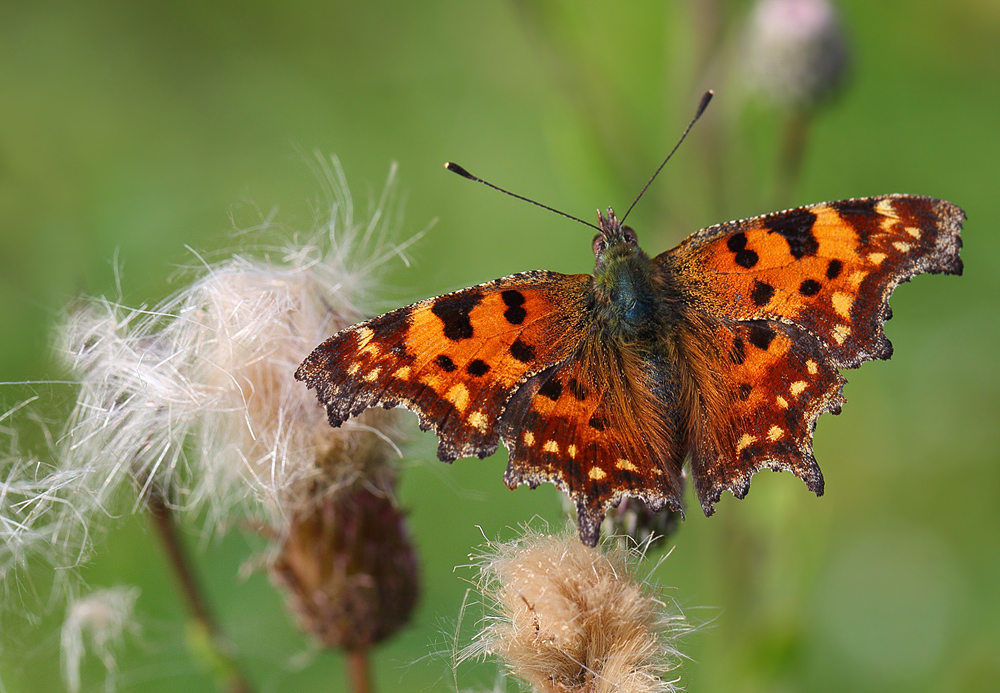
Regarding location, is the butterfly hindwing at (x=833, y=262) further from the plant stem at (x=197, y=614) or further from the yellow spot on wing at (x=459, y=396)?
the plant stem at (x=197, y=614)

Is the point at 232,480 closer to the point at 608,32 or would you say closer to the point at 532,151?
the point at 532,151

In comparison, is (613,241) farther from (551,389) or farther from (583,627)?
(583,627)

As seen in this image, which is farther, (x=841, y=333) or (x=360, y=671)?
(x=360, y=671)

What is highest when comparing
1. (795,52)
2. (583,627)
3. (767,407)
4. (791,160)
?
(795,52)

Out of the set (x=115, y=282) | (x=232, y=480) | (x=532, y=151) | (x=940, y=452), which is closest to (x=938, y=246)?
(x=232, y=480)

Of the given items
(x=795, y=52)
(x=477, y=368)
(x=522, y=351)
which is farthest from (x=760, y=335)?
(x=795, y=52)

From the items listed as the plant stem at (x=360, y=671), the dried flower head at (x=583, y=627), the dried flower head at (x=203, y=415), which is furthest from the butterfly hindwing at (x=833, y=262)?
the plant stem at (x=360, y=671)

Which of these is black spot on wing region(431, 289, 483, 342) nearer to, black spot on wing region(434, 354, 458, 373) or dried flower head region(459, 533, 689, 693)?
black spot on wing region(434, 354, 458, 373)
